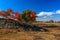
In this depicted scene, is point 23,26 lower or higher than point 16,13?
lower

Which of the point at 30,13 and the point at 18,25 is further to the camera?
the point at 30,13

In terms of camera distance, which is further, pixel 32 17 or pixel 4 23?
pixel 32 17

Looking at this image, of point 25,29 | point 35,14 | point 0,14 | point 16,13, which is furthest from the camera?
point 35,14

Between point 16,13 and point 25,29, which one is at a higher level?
point 16,13

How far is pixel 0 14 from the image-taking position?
6303 cm

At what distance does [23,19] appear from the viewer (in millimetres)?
74062

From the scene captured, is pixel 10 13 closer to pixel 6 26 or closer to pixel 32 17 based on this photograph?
pixel 32 17


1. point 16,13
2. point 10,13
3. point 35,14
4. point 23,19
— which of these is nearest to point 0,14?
point 10,13

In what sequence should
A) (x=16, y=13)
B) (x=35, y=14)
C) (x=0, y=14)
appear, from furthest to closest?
(x=35, y=14) < (x=16, y=13) < (x=0, y=14)

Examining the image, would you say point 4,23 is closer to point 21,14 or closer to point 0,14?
point 0,14

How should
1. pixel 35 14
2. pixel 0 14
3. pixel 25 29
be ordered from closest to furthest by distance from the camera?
pixel 25 29 → pixel 0 14 → pixel 35 14

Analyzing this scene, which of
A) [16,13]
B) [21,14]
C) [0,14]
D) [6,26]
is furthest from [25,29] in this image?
[21,14]

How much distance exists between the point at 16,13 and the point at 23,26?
30.8 m

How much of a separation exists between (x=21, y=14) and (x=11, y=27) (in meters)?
36.9
